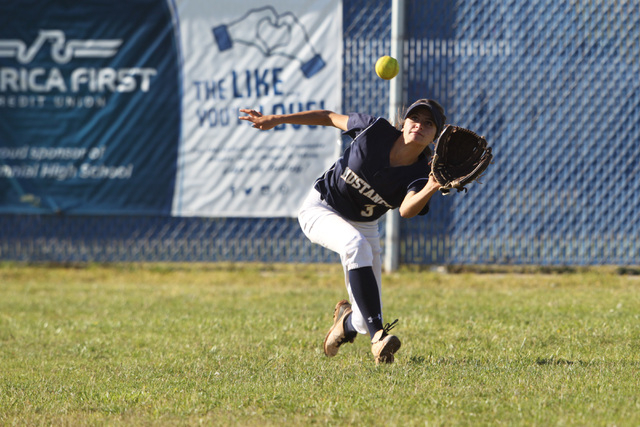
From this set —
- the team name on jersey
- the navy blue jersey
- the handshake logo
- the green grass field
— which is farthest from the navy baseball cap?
the handshake logo

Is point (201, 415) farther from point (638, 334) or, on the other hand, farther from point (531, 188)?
point (531, 188)

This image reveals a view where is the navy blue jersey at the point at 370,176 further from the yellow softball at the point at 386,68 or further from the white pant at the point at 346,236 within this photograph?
the yellow softball at the point at 386,68

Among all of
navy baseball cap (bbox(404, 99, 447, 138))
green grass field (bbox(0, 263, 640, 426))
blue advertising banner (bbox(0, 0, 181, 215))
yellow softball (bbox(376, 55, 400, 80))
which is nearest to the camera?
green grass field (bbox(0, 263, 640, 426))

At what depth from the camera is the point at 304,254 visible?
351 inches

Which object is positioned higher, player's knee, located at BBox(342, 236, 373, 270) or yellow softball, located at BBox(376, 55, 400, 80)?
yellow softball, located at BBox(376, 55, 400, 80)

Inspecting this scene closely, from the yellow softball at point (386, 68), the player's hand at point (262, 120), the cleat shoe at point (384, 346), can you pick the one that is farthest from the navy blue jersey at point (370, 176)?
the cleat shoe at point (384, 346)

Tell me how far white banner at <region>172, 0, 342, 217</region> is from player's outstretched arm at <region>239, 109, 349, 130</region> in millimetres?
3369

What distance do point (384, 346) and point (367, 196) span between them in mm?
942

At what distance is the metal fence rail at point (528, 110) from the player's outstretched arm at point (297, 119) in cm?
336

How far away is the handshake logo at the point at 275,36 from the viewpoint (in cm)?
883

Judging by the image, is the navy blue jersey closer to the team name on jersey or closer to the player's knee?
the team name on jersey

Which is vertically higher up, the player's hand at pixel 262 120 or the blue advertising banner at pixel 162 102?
the player's hand at pixel 262 120

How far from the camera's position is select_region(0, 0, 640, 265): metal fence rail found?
833cm

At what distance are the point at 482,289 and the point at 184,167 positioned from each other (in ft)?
11.4
